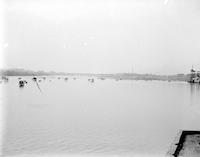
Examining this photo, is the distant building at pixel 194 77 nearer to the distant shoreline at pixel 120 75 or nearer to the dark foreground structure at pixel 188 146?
the distant shoreline at pixel 120 75

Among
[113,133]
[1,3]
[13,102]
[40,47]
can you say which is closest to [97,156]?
[113,133]

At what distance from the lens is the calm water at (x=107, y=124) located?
3.64m

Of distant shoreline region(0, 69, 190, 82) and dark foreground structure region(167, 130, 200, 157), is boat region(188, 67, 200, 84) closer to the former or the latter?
distant shoreline region(0, 69, 190, 82)

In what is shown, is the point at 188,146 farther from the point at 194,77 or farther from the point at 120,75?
the point at 120,75

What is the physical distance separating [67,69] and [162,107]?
229cm

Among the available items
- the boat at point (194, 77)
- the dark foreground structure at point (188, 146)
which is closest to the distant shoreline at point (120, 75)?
the boat at point (194, 77)

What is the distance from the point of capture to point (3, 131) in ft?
13.5

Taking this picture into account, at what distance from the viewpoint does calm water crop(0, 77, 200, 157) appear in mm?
3645

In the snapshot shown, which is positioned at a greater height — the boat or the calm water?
the boat

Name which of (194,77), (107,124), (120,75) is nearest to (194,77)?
(194,77)

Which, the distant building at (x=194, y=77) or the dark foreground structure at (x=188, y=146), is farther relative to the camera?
the distant building at (x=194, y=77)

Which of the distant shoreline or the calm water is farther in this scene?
the distant shoreline

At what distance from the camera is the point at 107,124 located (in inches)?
194

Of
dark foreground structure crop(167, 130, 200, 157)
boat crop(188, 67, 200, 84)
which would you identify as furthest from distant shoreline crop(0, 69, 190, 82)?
dark foreground structure crop(167, 130, 200, 157)
